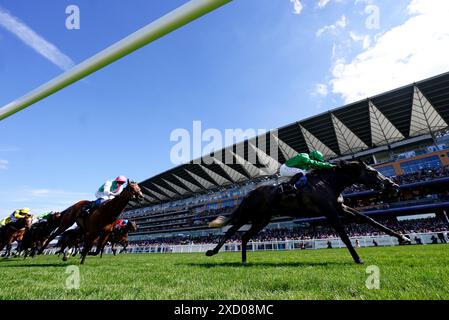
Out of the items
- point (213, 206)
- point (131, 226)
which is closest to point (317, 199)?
point (131, 226)

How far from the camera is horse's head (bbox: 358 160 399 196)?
18.1 feet

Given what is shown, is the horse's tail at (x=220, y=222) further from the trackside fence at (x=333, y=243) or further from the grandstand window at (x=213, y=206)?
the grandstand window at (x=213, y=206)

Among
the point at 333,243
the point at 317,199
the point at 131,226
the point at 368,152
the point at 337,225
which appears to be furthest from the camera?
the point at 368,152

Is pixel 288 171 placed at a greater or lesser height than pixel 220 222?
greater

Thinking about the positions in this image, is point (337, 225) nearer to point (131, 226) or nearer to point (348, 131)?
point (131, 226)

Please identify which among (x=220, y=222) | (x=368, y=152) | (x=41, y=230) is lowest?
(x=220, y=222)

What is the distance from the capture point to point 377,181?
222 inches

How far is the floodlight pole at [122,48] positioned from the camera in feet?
5.51

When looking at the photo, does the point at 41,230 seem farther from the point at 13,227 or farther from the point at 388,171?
the point at 388,171

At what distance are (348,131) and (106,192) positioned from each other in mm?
38482

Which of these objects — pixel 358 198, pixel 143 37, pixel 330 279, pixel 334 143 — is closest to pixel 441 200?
pixel 358 198

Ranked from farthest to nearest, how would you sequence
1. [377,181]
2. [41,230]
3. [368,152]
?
[368,152] → [41,230] → [377,181]

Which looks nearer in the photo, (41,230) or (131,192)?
(131,192)

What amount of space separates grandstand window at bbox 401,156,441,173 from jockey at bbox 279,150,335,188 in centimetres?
3636
